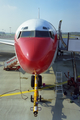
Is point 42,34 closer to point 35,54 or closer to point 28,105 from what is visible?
point 35,54

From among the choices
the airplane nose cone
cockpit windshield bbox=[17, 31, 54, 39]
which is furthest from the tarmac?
cockpit windshield bbox=[17, 31, 54, 39]

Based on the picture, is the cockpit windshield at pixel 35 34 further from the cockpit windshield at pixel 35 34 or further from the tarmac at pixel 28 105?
the tarmac at pixel 28 105

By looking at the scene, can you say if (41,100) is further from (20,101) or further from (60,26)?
(60,26)

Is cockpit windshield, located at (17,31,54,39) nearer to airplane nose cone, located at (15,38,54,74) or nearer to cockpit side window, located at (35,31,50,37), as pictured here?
cockpit side window, located at (35,31,50,37)

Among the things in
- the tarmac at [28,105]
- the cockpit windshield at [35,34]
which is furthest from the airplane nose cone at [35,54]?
the tarmac at [28,105]

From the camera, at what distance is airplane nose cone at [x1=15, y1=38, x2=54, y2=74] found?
207 inches

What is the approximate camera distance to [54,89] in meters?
9.61

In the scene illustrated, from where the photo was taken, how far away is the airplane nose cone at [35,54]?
207 inches

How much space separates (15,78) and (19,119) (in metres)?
5.95

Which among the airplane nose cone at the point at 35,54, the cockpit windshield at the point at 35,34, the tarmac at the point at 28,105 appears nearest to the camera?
the airplane nose cone at the point at 35,54

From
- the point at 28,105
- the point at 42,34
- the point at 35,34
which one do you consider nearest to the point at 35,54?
the point at 35,34

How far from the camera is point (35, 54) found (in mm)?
5242

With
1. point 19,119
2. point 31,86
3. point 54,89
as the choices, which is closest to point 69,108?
point 54,89

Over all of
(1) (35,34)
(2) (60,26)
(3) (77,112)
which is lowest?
(3) (77,112)
